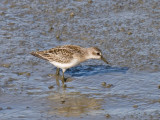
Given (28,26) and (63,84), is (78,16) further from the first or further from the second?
(63,84)

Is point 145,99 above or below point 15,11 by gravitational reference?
below

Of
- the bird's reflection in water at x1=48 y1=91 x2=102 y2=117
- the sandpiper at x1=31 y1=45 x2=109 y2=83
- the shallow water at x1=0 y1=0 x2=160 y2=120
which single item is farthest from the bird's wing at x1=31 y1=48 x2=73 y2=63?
the bird's reflection in water at x1=48 y1=91 x2=102 y2=117

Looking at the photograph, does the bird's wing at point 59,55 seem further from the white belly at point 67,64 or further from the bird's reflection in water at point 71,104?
the bird's reflection in water at point 71,104

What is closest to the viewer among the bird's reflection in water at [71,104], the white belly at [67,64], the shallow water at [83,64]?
the bird's reflection in water at [71,104]

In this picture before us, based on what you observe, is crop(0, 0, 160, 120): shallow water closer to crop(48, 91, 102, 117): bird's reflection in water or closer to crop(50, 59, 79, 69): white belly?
crop(48, 91, 102, 117): bird's reflection in water

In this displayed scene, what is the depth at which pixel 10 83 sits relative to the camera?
11.2 metres

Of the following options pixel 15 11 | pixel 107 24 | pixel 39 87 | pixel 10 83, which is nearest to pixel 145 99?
pixel 39 87

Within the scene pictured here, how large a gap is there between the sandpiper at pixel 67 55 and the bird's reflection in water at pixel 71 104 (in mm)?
1037

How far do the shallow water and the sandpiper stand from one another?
0.42 meters

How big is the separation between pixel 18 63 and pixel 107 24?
145 inches

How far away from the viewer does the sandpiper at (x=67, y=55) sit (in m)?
11.5

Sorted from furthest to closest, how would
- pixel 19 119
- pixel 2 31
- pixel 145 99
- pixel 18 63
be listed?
pixel 2 31 → pixel 18 63 → pixel 145 99 → pixel 19 119

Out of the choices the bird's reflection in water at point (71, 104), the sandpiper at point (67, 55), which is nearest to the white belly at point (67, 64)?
the sandpiper at point (67, 55)

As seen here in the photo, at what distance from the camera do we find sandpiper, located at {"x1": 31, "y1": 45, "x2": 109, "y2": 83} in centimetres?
1153
